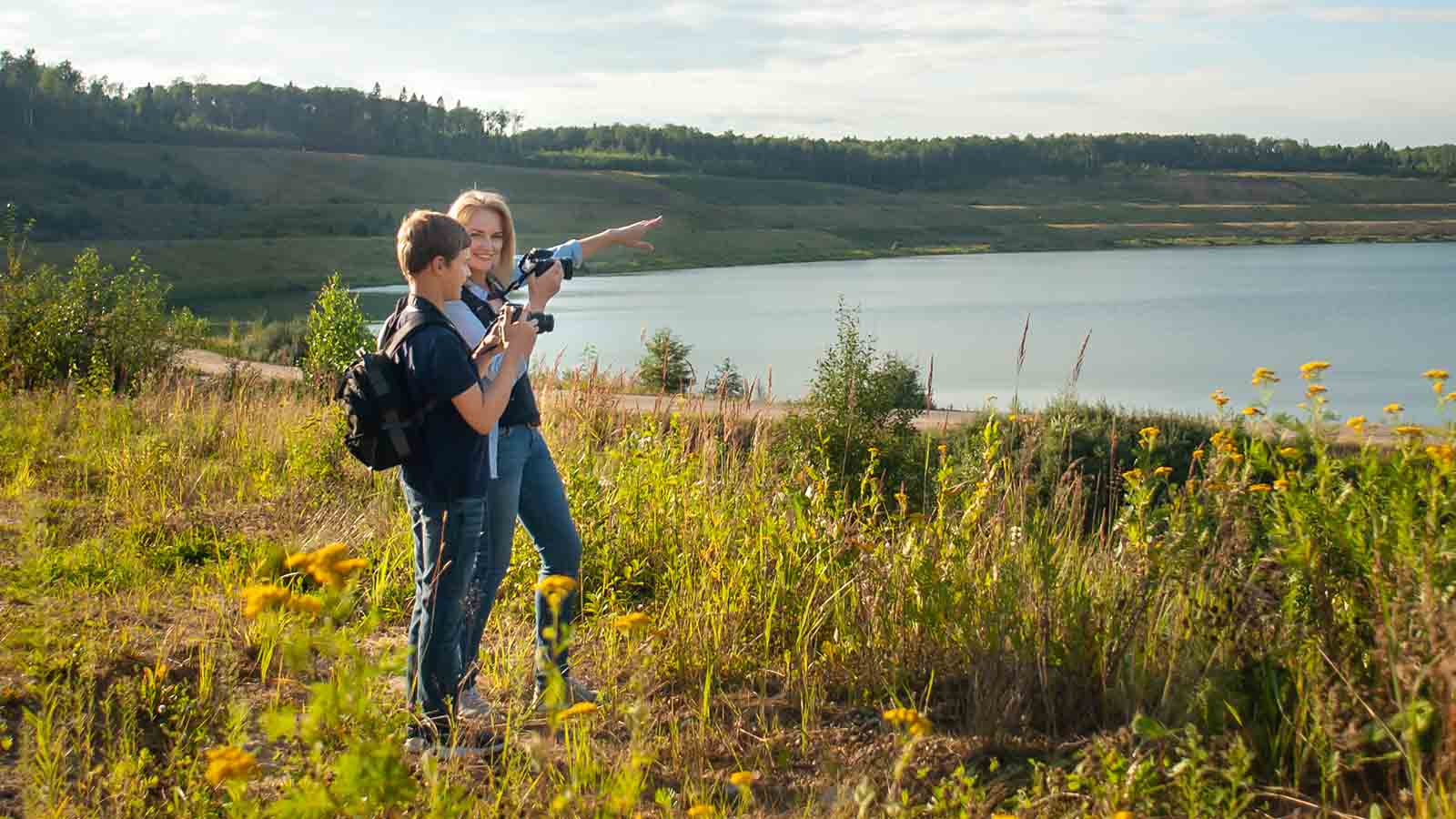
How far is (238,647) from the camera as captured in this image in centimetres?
362

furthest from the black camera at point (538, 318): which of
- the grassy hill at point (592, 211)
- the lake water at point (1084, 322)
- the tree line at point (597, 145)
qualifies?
the tree line at point (597, 145)

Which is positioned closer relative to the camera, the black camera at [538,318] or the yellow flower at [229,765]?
the yellow flower at [229,765]

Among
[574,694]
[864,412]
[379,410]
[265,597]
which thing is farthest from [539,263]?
[864,412]

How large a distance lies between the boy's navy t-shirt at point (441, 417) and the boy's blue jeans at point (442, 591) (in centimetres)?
4

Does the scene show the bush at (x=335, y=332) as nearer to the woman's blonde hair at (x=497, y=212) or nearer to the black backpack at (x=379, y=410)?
the woman's blonde hair at (x=497, y=212)

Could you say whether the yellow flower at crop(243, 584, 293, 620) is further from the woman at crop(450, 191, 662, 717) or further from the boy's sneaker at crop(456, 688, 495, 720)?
the boy's sneaker at crop(456, 688, 495, 720)

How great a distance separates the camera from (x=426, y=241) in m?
2.91

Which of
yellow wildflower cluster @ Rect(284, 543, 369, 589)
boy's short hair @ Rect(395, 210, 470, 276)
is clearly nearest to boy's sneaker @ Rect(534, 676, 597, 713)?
boy's short hair @ Rect(395, 210, 470, 276)

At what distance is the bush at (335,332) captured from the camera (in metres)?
9.01

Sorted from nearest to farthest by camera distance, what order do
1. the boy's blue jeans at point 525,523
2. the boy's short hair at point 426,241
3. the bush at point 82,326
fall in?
the boy's short hair at point 426,241
the boy's blue jeans at point 525,523
the bush at point 82,326

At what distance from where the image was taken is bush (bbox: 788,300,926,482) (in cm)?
1198

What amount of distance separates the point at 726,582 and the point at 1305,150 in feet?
449

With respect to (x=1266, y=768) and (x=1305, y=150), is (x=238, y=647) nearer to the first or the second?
(x=1266, y=768)

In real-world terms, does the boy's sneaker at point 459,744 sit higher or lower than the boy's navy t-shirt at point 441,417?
lower
